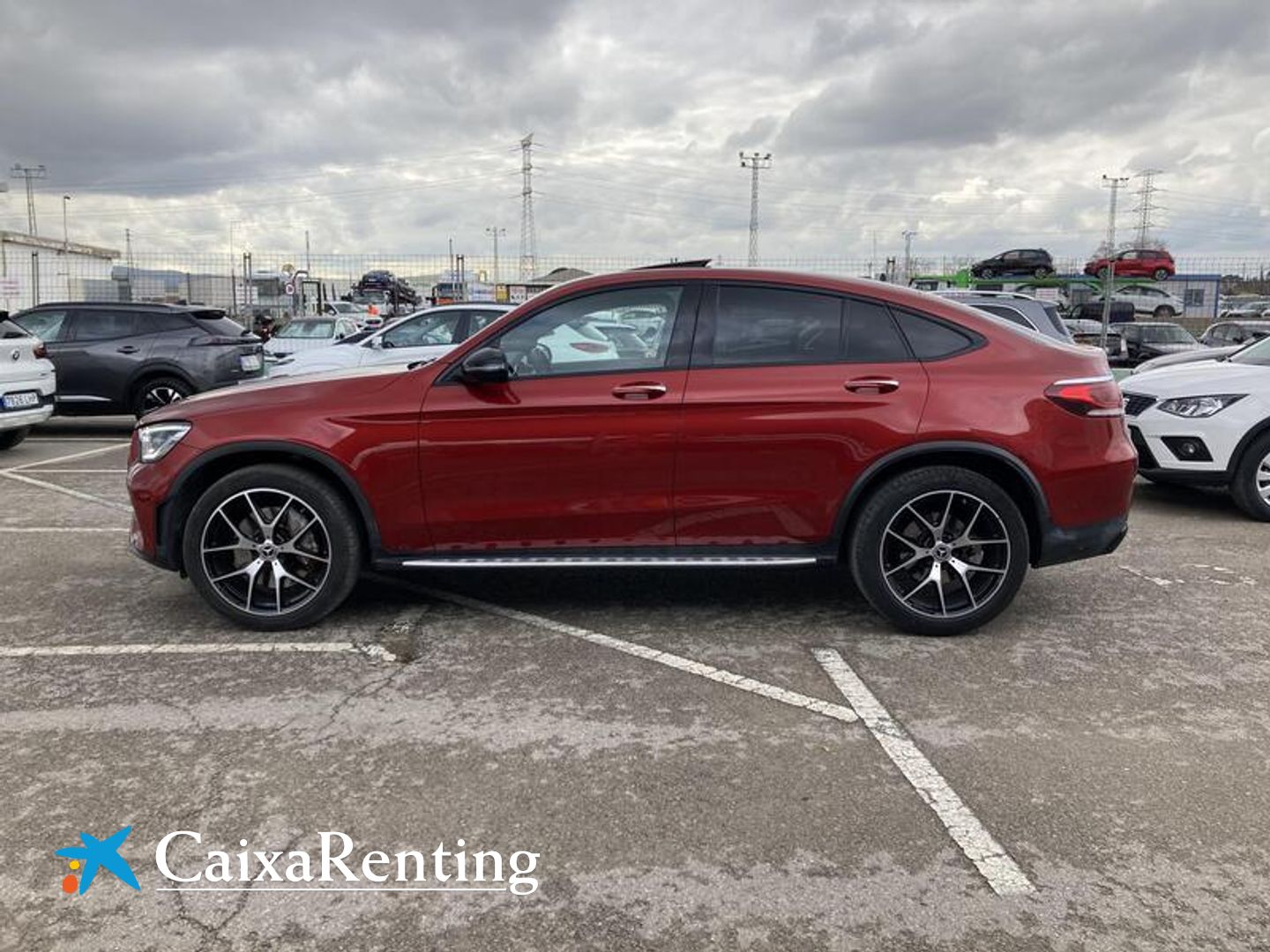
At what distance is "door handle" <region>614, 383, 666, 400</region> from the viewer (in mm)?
4375

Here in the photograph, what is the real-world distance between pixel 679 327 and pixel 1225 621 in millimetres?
3107

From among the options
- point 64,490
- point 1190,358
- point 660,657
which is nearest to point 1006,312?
point 1190,358

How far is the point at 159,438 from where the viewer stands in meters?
4.55

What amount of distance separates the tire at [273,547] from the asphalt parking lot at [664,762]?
161 mm

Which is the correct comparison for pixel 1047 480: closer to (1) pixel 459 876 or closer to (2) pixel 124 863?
(1) pixel 459 876

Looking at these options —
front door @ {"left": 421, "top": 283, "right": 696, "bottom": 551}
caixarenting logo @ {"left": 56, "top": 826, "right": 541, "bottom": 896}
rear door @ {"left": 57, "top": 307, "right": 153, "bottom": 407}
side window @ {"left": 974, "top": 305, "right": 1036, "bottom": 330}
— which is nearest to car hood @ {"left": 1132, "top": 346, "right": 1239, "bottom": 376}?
side window @ {"left": 974, "top": 305, "right": 1036, "bottom": 330}

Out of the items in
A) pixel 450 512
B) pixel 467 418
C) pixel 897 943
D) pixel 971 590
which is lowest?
pixel 897 943

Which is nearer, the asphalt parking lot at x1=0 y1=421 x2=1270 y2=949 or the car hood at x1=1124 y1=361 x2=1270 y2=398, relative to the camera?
the asphalt parking lot at x1=0 y1=421 x2=1270 y2=949

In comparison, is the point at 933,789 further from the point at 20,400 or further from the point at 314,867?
the point at 20,400

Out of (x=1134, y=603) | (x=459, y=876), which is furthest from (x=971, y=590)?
(x=459, y=876)

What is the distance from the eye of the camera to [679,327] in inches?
178

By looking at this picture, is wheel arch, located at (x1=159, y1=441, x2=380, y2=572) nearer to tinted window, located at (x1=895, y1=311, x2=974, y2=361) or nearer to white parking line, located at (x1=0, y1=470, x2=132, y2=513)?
tinted window, located at (x1=895, y1=311, x2=974, y2=361)

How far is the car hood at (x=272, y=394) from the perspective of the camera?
14.8 ft

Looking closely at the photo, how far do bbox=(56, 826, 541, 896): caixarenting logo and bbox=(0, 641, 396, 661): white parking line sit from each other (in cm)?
150
